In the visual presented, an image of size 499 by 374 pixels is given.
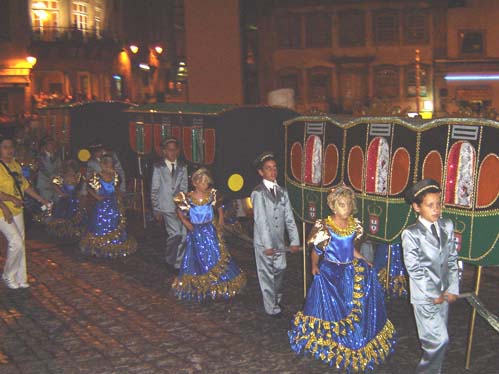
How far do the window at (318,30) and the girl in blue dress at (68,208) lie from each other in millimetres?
25580

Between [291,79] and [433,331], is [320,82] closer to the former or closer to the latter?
[291,79]

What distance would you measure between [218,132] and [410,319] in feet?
15.3

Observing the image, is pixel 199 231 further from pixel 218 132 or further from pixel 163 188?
pixel 218 132

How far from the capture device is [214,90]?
→ 648 inches

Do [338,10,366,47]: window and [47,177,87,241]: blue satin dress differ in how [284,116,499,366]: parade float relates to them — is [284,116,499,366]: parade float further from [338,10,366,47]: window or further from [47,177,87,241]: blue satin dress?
[338,10,366,47]: window

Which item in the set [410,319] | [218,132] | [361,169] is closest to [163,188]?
[218,132]

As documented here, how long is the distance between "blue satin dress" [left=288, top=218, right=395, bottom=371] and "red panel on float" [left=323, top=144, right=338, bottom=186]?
5.73 feet

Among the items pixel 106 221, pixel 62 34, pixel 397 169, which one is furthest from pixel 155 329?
pixel 62 34

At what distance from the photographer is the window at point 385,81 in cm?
3538

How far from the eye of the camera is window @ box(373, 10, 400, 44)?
35.4 m

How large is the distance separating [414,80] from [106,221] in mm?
27181

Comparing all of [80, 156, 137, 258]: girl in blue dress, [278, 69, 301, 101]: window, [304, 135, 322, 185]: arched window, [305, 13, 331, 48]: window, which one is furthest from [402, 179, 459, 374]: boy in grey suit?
[305, 13, 331, 48]: window

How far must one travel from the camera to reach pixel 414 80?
3478 cm

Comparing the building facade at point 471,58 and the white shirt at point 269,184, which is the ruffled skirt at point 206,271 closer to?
the white shirt at point 269,184
